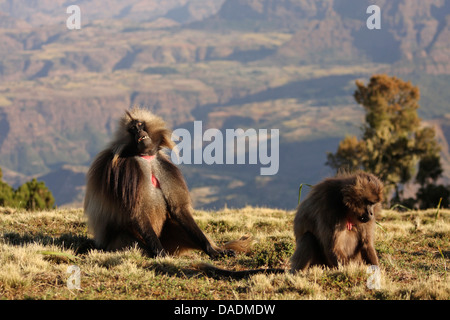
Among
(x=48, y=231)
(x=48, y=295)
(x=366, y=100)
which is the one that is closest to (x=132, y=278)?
(x=48, y=295)

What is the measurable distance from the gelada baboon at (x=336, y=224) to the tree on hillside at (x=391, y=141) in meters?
40.3

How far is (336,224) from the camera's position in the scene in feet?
26.3

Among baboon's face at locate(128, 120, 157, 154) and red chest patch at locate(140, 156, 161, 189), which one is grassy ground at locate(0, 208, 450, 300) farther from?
baboon's face at locate(128, 120, 157, 154)

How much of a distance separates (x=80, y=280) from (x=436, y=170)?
44.1 metres

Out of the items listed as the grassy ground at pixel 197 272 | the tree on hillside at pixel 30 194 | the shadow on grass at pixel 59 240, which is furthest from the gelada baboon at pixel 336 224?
the tree on hillside at pixel 30 194

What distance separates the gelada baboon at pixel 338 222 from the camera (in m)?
7.96

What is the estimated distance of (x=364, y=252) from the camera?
8391 mm

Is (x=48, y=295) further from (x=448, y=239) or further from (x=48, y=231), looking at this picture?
(x=448, y=239)

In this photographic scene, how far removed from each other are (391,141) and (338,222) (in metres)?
44.7

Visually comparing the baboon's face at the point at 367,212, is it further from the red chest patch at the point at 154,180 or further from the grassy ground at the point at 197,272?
the red chest patch at the point at 154,180

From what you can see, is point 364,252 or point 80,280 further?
point 364,252

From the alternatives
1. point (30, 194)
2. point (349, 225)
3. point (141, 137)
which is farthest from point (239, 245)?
point (30, 194)

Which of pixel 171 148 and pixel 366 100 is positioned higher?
pixel 366 100
